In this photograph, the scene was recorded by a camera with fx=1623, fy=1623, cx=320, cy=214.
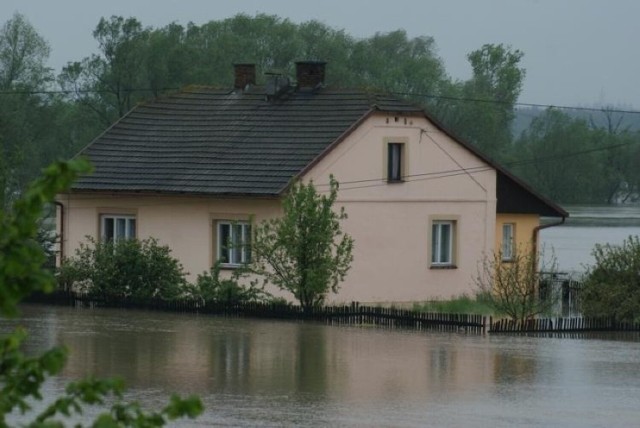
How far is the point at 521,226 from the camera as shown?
40.0m

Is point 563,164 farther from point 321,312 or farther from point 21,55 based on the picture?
point 321,312

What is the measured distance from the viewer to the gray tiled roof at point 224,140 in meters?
34.3

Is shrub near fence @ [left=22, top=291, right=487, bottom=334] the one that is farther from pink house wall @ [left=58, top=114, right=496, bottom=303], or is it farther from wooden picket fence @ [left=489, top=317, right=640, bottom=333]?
pink house wall @ [left=58, top=114, right=496, bottom=303]

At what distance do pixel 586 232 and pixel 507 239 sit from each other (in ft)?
125

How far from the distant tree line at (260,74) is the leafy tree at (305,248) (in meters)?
30.9

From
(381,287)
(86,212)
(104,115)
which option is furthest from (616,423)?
(104,115)

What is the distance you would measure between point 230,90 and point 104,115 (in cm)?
3650

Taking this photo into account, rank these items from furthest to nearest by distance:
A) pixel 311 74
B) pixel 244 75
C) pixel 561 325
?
pixel 244 75 → pixel 311 74 → pixel 561 325

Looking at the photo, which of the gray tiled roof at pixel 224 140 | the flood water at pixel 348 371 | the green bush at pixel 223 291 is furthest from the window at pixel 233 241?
the flood water at pixel 348 371

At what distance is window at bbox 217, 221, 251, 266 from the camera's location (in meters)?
33.3

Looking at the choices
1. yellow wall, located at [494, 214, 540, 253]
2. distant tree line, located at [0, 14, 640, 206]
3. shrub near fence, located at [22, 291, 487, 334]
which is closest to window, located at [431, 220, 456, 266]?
yellow wall, located at [494, 214, 540, 253]

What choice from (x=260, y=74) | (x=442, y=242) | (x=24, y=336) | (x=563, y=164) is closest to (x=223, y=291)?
(x=442, y=242)

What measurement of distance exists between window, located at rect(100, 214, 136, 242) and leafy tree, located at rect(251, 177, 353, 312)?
6.66 metres

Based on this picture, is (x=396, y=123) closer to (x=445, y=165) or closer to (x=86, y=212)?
(x=445, y=165)
